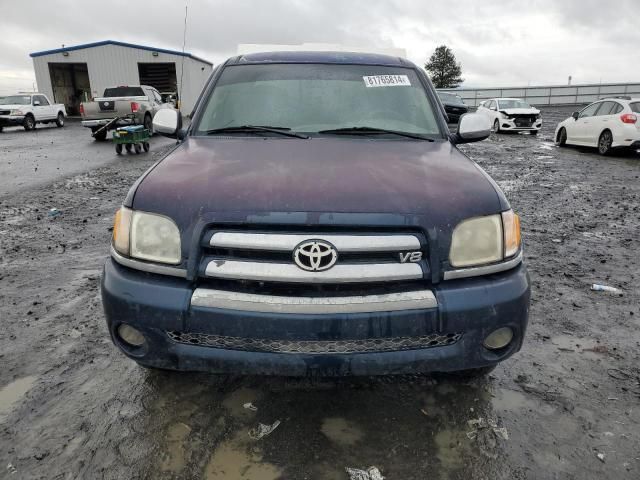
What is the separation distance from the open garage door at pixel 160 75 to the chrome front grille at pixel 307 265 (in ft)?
117

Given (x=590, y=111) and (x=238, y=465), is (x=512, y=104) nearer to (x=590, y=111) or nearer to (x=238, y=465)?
(x=590, y=111)

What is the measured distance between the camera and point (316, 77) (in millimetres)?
3234

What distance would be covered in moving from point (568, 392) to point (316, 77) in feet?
8.25

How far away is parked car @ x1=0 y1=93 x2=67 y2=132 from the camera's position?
21078mm

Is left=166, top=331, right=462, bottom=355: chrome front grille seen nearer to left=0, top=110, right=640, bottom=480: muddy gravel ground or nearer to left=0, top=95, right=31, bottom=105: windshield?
left=0, top=110, right=640, bottom=480: muddy gravel ground

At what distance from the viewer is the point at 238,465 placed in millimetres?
1948

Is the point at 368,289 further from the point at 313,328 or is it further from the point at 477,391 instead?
the point at 477,391

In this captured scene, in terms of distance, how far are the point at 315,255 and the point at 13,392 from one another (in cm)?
191

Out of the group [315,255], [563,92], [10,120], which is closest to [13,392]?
[315,255]

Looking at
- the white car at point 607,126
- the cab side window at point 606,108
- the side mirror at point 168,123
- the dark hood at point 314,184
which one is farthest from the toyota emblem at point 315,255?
the cab side window at point 606,108

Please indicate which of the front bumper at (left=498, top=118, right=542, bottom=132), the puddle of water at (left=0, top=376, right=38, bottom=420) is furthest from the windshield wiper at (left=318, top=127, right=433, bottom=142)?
the front bumper at (left=498, top=118, right=542, bottom=132)

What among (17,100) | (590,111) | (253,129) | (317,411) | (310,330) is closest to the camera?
(310,330)

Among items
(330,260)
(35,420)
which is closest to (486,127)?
(330,260)

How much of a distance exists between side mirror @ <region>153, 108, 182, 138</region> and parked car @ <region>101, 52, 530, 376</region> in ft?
3.55
